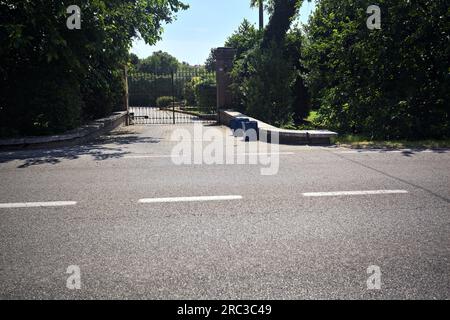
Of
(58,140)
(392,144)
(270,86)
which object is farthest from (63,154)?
(270,86)

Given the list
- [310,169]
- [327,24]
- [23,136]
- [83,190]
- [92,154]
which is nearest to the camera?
[83,190]

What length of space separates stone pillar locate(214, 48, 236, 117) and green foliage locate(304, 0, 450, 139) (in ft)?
21.7

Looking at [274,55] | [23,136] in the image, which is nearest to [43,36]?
[23,136]

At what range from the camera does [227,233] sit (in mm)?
3803

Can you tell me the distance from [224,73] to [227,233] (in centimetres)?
1519

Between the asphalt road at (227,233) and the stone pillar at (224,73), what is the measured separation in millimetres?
11989

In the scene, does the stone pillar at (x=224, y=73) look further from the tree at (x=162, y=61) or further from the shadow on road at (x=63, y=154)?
the tree at (x=162, y=61)

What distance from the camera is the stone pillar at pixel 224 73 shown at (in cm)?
1778

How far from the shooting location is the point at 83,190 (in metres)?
5.49

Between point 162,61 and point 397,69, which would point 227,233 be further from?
Answer: point 162,61

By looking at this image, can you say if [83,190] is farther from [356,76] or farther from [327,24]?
[327,24]

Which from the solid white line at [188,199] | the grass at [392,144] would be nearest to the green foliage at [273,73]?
the grass at [392,144]

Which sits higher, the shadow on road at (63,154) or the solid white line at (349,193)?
the shadow on road at (63,154)
